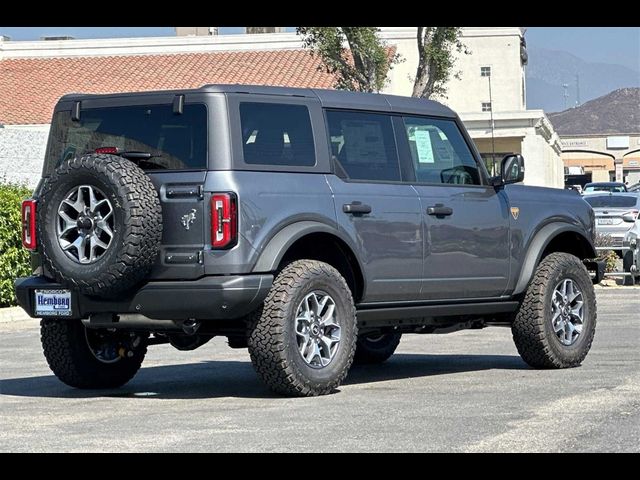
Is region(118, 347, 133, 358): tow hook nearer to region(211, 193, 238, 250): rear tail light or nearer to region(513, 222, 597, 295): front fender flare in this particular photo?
region(211, 193, 238, 250): rear tail light

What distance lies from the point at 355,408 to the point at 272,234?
1347 millimetres

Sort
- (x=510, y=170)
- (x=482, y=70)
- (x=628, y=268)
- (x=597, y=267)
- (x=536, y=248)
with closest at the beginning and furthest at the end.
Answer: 1. (x=510, y=170)
2. (x=536, y=248)
3. (x=597, y=267)
4. (x=628, y=268)
5. (x=482, y=70)

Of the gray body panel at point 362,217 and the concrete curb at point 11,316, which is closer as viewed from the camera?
the gray body panel at point 362,217

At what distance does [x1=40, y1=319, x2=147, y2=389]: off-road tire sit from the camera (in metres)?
10.9

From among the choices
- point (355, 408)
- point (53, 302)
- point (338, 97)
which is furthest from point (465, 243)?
point (53, 302)

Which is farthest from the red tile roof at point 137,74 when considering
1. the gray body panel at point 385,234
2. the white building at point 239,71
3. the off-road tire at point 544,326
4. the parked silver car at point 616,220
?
the gray body panel at point 385,234

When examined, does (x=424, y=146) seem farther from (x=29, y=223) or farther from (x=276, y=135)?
(x=29, y=223)

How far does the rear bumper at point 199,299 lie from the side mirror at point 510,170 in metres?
2.75

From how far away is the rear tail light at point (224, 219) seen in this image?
9625 millimetres

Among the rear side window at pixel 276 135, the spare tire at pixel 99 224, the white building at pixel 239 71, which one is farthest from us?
the white building at pixel 239 71

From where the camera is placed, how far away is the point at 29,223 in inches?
414

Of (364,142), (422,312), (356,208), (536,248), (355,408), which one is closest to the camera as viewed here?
(355,408)

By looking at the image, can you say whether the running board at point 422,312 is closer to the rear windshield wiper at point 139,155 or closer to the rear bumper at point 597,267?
the rear bumper at point 597,267

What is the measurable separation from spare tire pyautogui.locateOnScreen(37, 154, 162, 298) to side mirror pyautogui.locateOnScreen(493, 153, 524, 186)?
331 centimetres
